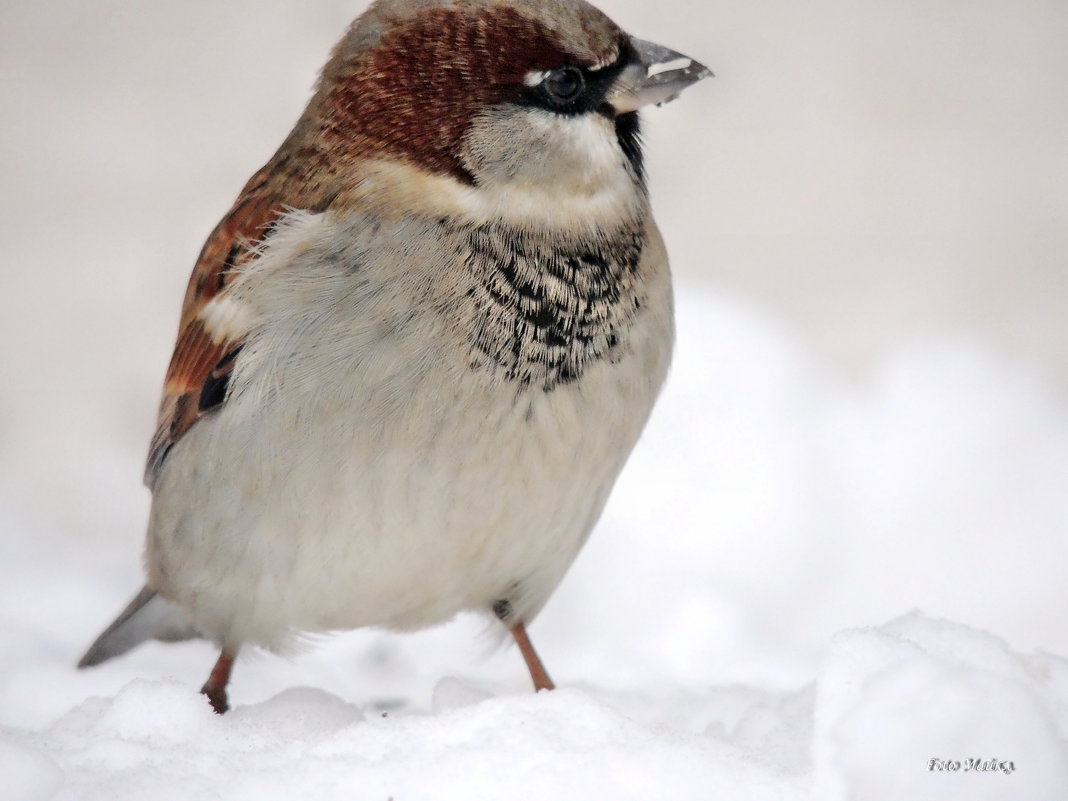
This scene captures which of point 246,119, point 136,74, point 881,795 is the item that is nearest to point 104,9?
point 136,74

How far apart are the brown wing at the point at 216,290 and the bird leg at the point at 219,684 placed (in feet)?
0.91

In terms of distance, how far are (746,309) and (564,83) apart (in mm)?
1647

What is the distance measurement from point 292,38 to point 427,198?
2227 mm

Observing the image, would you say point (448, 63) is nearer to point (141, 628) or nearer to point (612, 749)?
point (612, 749)

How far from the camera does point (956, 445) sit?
2754 millimetres

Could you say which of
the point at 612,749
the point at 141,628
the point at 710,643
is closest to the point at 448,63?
the point at 612,749

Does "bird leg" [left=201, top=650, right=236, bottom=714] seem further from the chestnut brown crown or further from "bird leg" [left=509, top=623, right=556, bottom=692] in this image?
the chestnut brown crown

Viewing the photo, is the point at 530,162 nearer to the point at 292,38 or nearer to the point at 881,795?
the point at 881,795

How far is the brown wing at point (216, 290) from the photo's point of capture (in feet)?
5.29

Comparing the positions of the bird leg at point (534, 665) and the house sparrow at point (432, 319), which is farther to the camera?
the bird leg at point (534, 665)

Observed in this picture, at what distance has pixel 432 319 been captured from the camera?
149cm

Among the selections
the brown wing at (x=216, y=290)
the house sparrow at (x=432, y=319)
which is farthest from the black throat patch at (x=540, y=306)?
the brown wing at (x=216, y=290)

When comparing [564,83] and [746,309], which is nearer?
[564,83]

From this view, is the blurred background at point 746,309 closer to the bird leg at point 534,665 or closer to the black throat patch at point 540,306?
the bird leg at point 534,665
